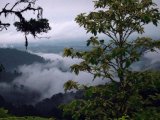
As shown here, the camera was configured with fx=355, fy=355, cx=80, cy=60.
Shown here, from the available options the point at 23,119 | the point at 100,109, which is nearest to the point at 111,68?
the point at 100,109

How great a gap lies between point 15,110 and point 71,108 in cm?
17572

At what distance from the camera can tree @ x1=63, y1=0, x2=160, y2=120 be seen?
15797 mm

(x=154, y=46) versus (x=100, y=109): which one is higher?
(x=154, y=46)

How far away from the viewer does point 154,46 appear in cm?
1697

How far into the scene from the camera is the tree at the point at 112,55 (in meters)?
15.8

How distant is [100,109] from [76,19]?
4.47 m

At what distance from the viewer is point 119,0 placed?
16.9 metres

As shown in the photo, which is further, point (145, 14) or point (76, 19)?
point (76, 19)

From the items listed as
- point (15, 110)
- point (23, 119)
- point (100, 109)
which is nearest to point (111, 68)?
point (100, 109)

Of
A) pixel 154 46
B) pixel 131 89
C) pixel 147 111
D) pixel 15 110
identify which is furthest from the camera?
pixel 15 110

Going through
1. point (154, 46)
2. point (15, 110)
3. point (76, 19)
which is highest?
point (76, 19)

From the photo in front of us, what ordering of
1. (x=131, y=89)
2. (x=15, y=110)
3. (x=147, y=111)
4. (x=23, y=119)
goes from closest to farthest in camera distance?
1. (x=23, y=119)
2. (x=147, y=111)
3. (x=131, y=89)
4. (x=15, y=110)

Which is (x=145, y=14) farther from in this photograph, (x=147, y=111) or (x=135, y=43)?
(x=147, y=111)

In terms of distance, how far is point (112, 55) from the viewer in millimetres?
15102
